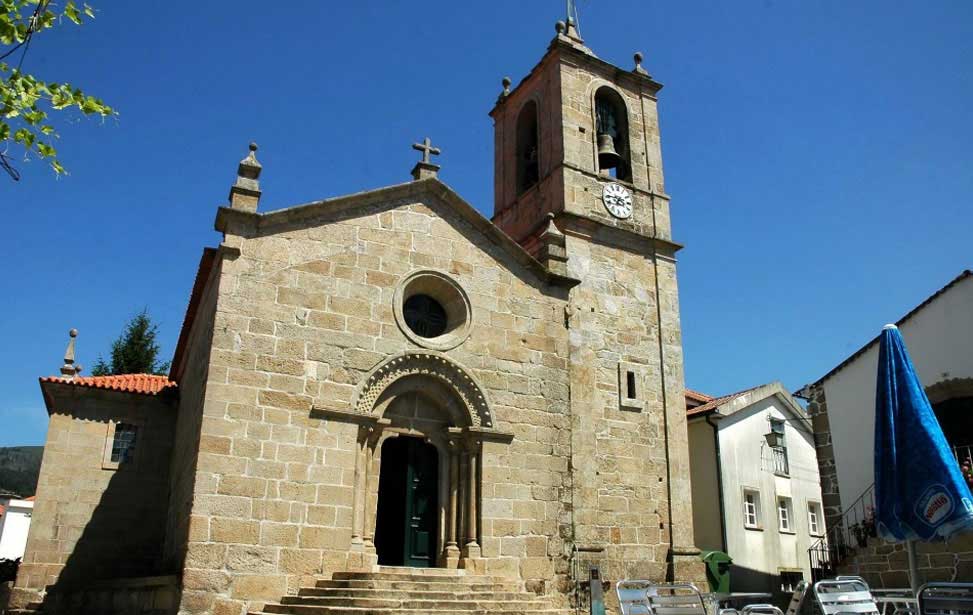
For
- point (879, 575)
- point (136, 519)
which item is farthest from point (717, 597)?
point (136, 519)

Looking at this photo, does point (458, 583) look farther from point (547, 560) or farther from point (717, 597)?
A: point (717, 597)

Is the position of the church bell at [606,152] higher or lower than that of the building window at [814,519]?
higher

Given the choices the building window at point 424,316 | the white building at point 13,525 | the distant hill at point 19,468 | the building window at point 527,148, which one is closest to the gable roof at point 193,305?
the building window at point 424,316

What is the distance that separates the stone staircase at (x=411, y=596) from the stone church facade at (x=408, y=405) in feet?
1.45

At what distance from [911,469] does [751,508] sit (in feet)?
44.9

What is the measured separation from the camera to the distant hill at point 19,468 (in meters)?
54.8

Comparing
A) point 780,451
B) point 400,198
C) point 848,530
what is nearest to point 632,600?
point 400,198

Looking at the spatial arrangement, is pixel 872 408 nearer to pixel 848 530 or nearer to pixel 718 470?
pixel 848 530

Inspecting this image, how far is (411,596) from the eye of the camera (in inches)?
419

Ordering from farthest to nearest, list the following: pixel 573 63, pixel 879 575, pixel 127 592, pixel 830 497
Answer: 1. pixel 573 63
2. pixel 830 497
3. pixel 879 575
4. pixel 127 592

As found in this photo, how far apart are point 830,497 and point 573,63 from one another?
11.2 metres

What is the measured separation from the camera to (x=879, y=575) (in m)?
14.7

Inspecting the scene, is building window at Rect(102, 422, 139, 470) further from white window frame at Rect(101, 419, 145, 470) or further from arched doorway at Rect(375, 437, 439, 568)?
arched doorway at Rect(375, 437, 439, 568)

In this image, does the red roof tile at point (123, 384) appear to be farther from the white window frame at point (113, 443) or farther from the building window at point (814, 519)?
the building window at point (814, 519)
